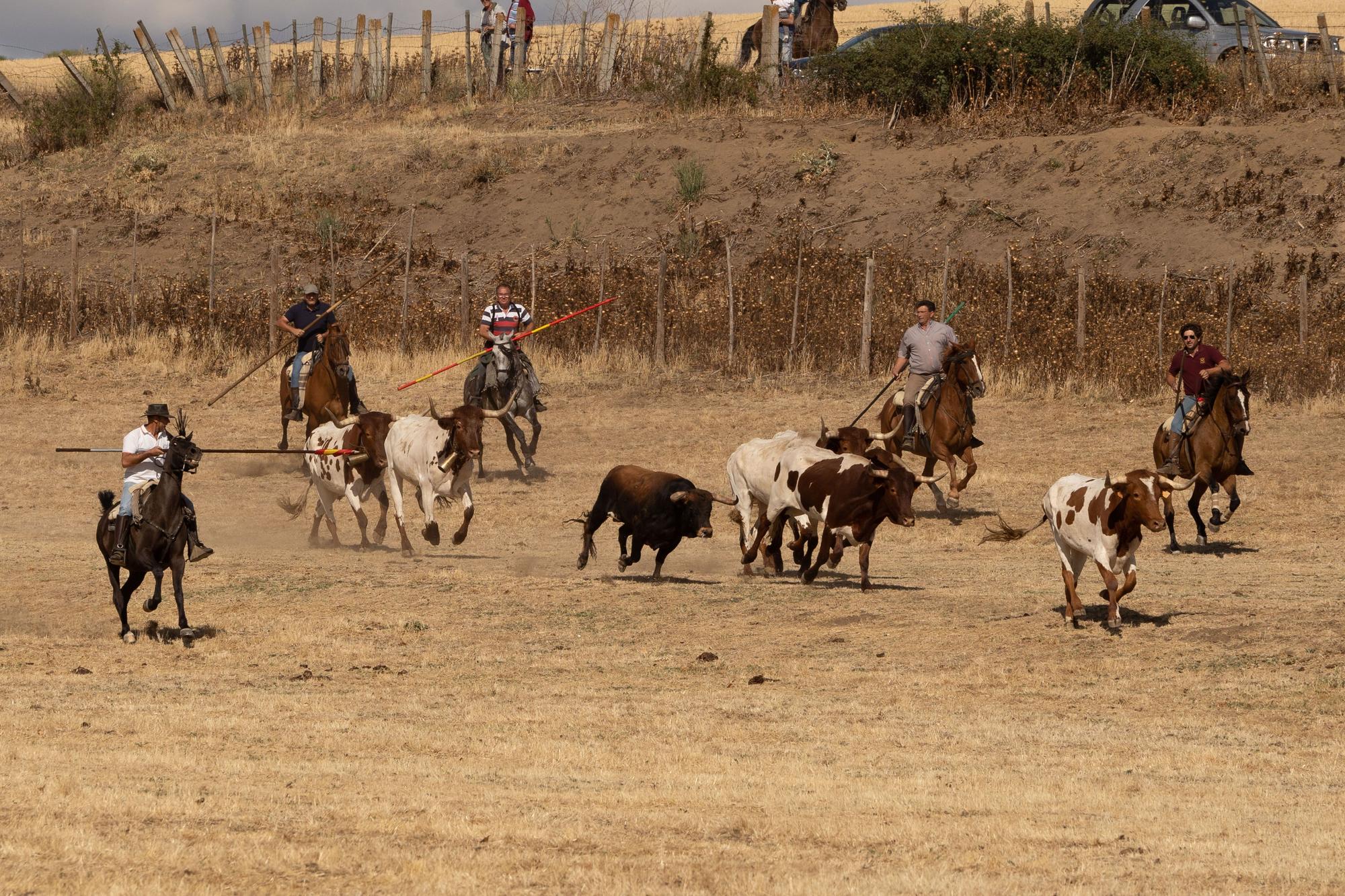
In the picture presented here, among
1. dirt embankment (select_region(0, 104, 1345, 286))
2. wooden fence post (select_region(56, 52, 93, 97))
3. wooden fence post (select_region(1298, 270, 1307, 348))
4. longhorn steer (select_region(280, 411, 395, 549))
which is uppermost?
wooden fence post (select_region(56, 52, 93, 97))

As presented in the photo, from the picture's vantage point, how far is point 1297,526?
22.0 m

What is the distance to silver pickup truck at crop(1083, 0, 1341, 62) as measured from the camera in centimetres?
4194

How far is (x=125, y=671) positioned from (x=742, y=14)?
67.2 m

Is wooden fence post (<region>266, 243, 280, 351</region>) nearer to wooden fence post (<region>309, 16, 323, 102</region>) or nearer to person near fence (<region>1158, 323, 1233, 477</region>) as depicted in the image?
wooden fence post (<region>309, 16, 323, 102</region>)

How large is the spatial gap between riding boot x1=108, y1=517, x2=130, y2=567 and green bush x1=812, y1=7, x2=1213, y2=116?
31.4 metres

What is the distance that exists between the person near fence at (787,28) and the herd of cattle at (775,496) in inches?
1156

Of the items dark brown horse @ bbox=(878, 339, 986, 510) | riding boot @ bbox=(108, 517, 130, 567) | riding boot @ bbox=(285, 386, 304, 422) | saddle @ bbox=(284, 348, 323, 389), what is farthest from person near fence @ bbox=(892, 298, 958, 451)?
riding boot @ bbox=(108, 517, 130, 567)

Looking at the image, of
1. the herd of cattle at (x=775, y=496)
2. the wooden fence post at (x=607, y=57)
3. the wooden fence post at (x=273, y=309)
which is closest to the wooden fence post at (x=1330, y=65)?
the wooden fence post at (x=607, y=57)

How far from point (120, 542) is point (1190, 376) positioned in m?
11.7

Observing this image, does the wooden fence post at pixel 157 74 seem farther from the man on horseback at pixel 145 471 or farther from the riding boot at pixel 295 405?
the man on horseback at pixel 145 471

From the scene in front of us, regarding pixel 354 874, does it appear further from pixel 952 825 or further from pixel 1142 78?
pixel 1142 78

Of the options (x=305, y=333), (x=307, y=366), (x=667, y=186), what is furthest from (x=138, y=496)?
(x=667, y=186)

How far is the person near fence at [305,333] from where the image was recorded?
2534 centimetres

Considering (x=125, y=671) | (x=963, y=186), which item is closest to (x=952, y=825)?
(x=125, y=671)
